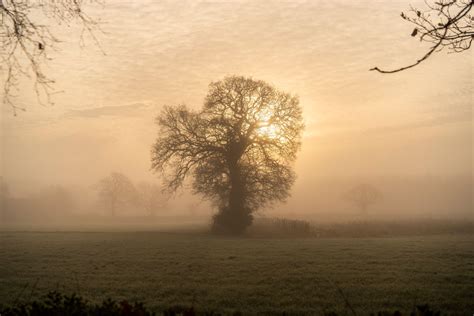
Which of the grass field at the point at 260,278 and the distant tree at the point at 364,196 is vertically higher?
the distant tree at the point at 364,196

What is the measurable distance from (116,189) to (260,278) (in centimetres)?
10820

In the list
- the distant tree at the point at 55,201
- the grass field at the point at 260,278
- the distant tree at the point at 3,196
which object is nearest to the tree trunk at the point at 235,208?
the grass field at the point at 260,278

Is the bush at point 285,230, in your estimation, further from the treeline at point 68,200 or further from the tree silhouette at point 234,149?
the treeline at point 68,200

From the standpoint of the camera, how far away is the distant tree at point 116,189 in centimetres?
11444

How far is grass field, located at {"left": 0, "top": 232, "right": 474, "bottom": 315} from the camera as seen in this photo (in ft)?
33.6

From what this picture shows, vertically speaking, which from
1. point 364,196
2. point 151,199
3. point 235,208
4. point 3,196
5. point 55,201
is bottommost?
point 235,208

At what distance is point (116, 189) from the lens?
376 ft

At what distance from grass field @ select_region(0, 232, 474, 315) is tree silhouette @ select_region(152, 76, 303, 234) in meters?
17.6

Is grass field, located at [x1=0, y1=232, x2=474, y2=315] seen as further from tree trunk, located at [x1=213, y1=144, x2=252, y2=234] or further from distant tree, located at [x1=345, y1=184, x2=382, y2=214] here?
distant tree, located at [x1=345, y1=184, x2=382, y2=214]

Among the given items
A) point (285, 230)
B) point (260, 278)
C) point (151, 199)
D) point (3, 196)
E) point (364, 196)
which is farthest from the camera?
point (3, 196)

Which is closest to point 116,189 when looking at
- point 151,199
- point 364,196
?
point 151,199

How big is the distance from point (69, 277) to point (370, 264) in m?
12.7

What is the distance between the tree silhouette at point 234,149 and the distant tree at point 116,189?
80.8 meters

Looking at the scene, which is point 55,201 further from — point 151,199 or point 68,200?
point 151,199
